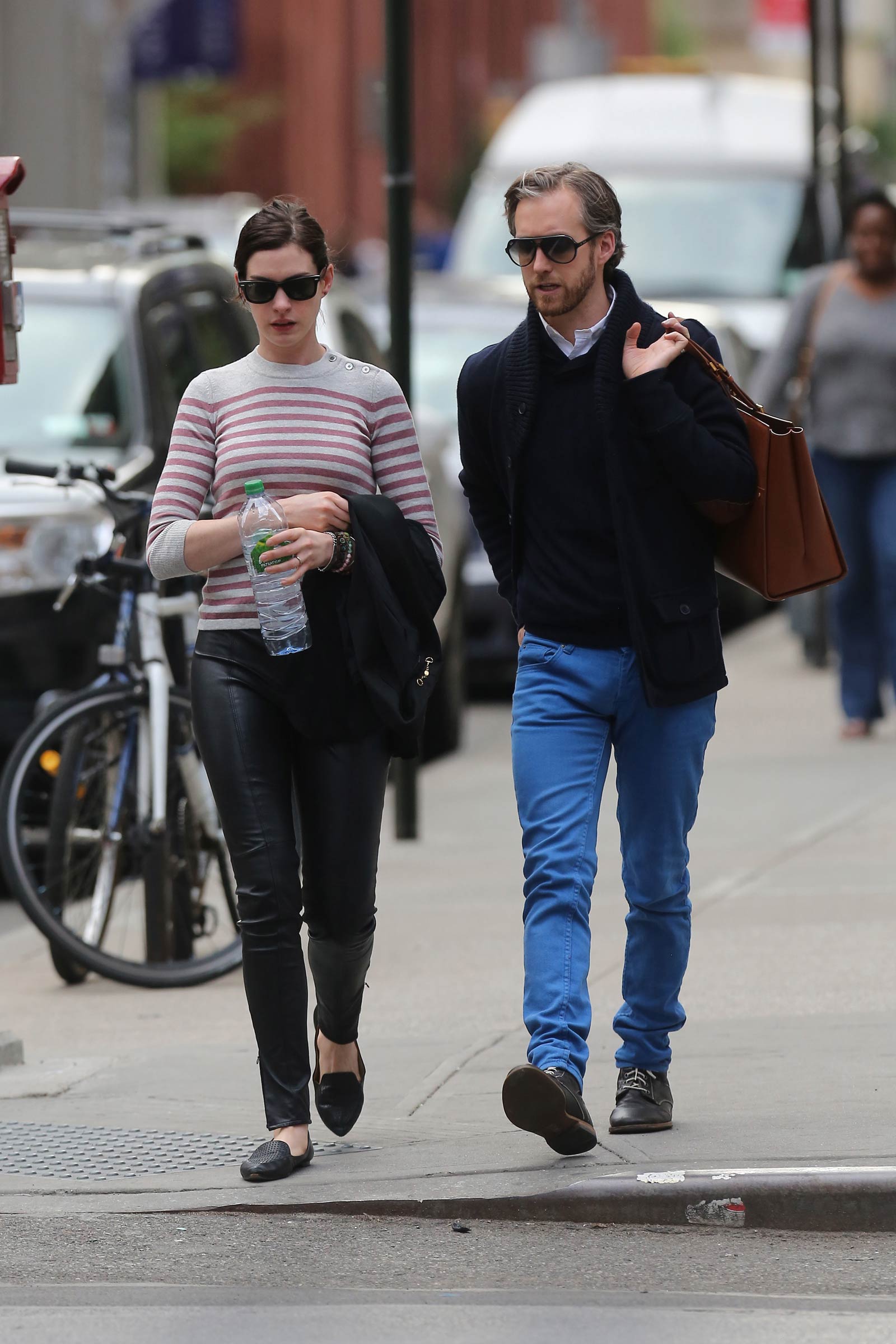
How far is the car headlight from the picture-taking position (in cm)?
869

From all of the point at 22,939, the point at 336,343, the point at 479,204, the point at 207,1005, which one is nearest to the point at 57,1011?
the point at 207,1005

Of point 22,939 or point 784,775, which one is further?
point 784,775

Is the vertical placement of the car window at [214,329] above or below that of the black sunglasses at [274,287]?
below

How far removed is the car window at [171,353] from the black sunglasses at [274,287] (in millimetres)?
3932

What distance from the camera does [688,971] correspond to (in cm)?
728

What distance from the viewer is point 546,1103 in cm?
512

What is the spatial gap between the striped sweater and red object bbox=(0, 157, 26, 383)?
0.96 m

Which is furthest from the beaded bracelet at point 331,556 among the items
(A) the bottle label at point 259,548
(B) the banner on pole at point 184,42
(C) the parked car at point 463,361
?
(B) the banner on pole at point 184,42

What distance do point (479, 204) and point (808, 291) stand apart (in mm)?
9553

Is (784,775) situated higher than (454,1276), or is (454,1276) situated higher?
(454,1276)

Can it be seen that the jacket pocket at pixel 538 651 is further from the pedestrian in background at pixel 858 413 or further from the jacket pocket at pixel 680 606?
the pedestrian in background at pixel 858 413

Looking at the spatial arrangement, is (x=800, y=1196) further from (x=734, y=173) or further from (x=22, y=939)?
(x=734, y=173)

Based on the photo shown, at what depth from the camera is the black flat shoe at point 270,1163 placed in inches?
212

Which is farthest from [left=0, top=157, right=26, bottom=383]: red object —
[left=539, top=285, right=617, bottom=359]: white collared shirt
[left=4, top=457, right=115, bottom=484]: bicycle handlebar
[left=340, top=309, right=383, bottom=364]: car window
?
[left=340, top=309, right=383, bottom=364]: car window
